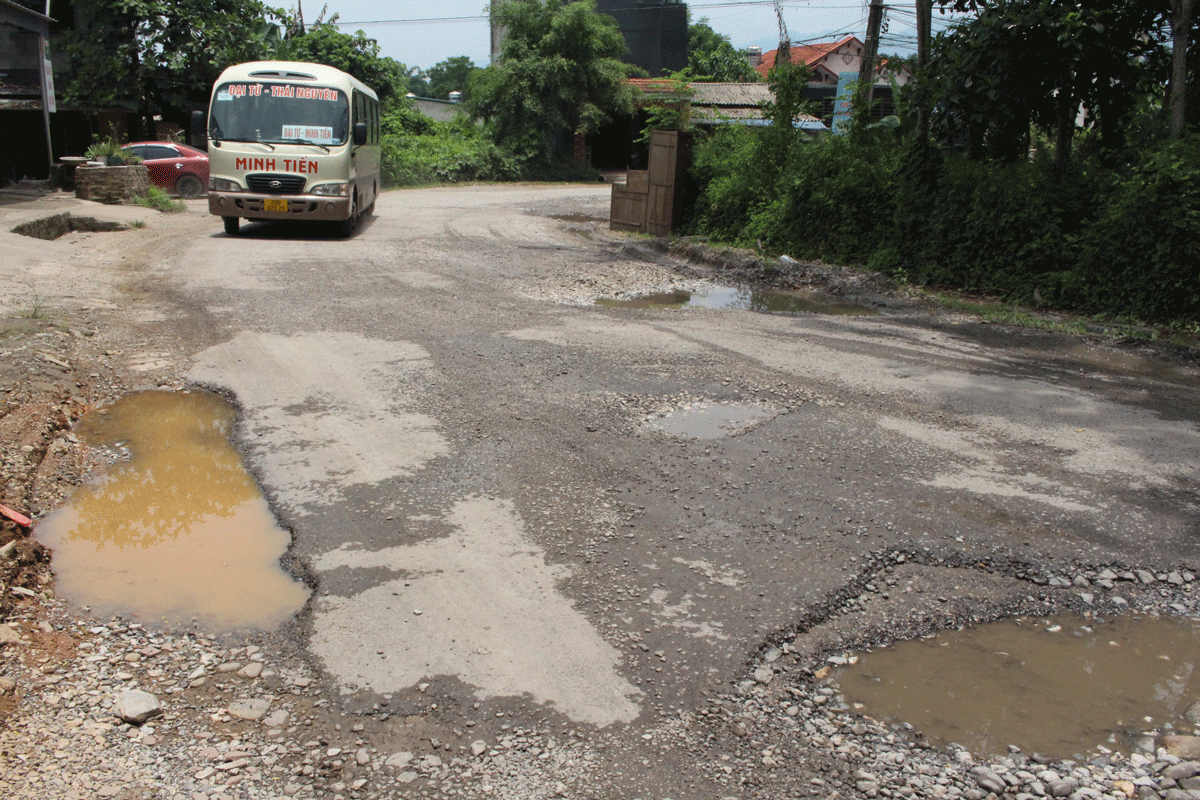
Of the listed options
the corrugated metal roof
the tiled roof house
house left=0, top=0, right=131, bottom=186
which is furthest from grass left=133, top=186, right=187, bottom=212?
the tiled roof house

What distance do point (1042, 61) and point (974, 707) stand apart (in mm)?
10106

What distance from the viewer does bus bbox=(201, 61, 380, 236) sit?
43.4ft

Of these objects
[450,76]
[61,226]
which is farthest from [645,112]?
[450,76]

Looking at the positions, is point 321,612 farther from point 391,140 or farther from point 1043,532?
point 391,140

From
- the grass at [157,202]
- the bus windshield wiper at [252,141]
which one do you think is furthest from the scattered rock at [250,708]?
the grass at [157,202]

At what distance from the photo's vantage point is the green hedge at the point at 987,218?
354 inches

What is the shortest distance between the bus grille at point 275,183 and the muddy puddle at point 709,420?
9.45 meters

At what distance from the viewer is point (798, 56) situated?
49.8m

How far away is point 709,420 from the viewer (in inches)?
231

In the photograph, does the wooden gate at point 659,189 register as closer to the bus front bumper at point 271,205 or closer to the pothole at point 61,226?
the bus front bumper at point 271,205

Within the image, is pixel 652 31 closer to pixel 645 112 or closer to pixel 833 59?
pixel 833 59

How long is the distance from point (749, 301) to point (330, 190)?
6825 millimetres

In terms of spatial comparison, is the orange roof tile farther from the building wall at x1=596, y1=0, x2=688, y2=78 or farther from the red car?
the red car

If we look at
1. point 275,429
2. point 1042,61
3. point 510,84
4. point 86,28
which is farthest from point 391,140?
Result: point 275,429
